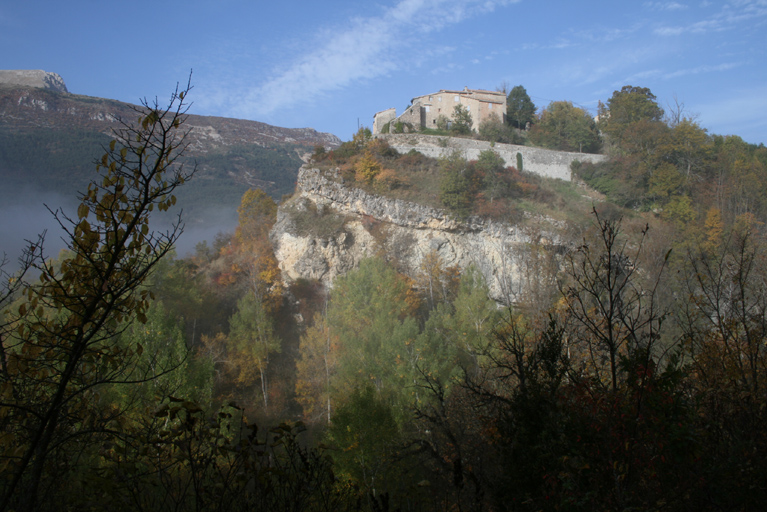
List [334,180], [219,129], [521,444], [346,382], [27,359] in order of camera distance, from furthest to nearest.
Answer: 1. [219,129]
2. [334,180]
3. [346,382]
4. [521,444]
5. [27,359]

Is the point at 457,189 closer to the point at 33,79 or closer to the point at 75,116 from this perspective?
the point at 75,116

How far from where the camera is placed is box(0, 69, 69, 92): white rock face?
89375 mm

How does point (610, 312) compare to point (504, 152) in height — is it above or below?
below

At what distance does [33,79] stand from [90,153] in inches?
2087

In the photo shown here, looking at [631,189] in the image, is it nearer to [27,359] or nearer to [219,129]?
[27,359]

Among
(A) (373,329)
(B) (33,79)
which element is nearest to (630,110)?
(A) (373,329)

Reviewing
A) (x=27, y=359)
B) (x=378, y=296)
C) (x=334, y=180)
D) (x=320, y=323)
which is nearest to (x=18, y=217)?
(x=334, y=180)

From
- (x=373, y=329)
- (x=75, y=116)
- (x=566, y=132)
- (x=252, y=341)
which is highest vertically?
(x=75, y=116)

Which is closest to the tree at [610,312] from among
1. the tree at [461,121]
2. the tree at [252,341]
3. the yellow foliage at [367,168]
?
the tree at [252,341]

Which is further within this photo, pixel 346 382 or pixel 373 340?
pixel 373 340

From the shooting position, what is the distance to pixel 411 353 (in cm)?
1800

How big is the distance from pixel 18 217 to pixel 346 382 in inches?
1917

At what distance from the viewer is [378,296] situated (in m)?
25.3

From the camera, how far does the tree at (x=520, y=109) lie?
46.3 metres
